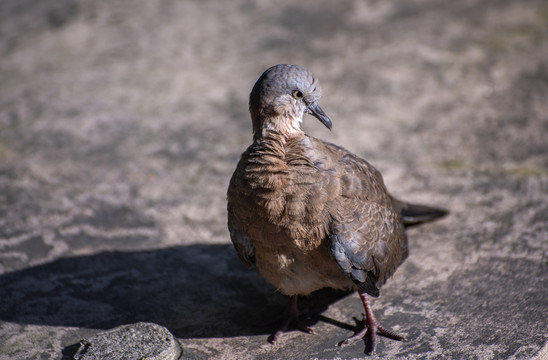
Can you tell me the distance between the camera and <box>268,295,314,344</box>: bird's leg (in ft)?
12.3

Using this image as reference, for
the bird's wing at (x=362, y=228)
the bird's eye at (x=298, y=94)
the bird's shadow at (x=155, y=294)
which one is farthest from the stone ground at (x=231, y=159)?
the bird's eye at (x=298, y=94)

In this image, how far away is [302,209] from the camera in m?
3.41

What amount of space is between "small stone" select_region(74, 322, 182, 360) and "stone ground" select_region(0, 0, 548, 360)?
15 cm

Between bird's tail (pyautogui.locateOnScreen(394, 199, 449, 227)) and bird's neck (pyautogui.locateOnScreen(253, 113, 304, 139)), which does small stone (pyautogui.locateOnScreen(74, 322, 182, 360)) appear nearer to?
bird's neck (pyautogui.locateOnScreen(253, 113, 304, 139))

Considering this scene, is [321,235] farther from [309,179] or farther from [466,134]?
[466,134]

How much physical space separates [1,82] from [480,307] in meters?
5.85

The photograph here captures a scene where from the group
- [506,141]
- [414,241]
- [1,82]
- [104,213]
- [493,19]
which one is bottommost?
[414,241]

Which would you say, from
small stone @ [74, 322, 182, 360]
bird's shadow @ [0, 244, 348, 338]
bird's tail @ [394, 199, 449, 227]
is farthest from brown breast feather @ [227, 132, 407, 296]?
bird's tail @ [394, 199, 449, 227]

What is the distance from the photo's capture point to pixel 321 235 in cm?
344

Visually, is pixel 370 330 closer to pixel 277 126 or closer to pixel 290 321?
pixel 290 321

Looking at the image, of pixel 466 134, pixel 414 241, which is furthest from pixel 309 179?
pixel 466 134

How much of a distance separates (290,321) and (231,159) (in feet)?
7.42

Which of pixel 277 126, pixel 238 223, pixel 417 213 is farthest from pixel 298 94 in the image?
pixel 417 213

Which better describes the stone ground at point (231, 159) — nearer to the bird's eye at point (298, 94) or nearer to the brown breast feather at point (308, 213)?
the brown breast feather at point (308, 213)
